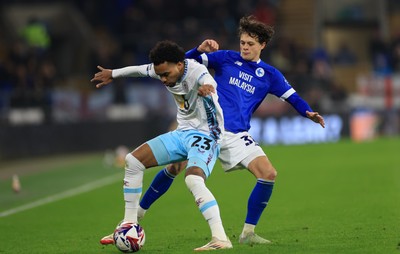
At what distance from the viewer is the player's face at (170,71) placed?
8781 mm

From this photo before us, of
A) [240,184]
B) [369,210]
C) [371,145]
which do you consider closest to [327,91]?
[371,145]

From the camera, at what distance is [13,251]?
30.8 feet

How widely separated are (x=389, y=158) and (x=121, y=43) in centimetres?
1113

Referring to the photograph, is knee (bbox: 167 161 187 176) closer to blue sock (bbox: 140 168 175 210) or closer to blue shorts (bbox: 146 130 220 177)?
blue sock (bbox: 140 168 175 210)

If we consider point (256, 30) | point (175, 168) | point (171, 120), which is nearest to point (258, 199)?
point (175, 168)

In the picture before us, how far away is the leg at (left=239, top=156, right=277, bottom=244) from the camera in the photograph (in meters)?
9.27

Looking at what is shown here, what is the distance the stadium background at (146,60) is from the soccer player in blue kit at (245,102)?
13.6 meters

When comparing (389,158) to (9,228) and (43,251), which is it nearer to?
(9,228)

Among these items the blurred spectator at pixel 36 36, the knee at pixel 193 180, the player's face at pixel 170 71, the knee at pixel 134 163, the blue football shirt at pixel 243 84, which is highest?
the player's face at pixel 170 71

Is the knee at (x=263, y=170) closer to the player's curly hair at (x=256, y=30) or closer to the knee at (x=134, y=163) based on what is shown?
the knee at (x=134, y=163)

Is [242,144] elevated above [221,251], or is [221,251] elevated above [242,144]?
[242,144]

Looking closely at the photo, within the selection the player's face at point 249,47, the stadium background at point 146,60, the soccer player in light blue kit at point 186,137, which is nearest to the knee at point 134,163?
the soccer player in light blue kit at point 186,137

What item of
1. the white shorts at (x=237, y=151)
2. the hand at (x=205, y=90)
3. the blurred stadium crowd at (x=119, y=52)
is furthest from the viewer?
the blurred stadium crowd at (x=119, y=52)

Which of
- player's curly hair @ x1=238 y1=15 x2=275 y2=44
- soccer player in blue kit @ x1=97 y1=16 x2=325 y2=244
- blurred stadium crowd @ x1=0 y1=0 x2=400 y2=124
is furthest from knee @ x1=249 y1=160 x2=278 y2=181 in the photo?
blurred stadium crowd @ x1=0 y1=0 x2=400 y2=124
